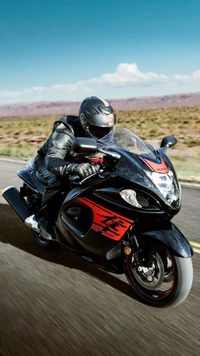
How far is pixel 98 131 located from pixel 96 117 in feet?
0.51

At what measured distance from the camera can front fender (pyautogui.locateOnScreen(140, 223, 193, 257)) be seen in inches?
130

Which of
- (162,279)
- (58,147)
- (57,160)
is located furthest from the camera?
(58,147)

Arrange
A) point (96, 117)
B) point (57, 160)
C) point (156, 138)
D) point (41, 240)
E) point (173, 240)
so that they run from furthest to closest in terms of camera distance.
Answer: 1. point (156, 138)
2. point (41, 240)
3. point (57, 160)
4. point (96, 117)
5. point (173, 240)

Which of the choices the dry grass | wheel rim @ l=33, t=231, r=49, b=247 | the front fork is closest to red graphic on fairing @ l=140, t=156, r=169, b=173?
the front fork

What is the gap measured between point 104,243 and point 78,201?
483 millimetres

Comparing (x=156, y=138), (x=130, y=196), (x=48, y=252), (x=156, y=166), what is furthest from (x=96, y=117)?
(x=156, y=138)

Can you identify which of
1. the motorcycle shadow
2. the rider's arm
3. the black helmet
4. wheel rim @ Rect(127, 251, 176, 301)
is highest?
the black helmet

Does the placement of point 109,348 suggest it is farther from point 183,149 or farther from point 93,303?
point 183,149

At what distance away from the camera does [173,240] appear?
11.0 feet

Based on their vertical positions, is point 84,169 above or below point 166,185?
above

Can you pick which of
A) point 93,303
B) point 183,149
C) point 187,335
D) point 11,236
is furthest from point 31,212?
point 183,149

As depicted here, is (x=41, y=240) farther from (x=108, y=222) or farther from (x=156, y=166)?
(x=156, y=166)

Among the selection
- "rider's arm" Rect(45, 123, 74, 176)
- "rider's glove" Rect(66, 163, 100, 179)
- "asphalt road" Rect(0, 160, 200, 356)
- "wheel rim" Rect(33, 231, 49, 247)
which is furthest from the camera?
"wheel rim" Rect(33, 231, 49, 247)

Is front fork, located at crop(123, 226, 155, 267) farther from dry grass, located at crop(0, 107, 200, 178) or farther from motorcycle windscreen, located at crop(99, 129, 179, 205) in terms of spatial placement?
dry grass, located at crop(0, 107, 200, 178)
